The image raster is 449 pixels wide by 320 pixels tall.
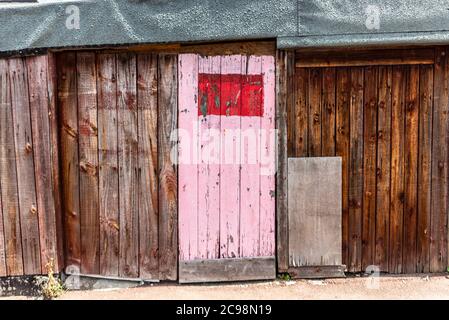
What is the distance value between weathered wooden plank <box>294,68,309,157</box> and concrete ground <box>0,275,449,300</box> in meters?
1.27

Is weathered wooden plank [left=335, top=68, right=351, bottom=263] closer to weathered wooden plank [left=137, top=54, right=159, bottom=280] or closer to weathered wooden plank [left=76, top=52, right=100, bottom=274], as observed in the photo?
weathered wooden plank [left=137, top=54, right=159, bottom=280]

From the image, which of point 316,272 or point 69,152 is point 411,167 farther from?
point 69,152

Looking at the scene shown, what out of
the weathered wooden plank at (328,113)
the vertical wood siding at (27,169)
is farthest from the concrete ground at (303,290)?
the weathered wooden plank at (328,113)

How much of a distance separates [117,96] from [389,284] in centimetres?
315

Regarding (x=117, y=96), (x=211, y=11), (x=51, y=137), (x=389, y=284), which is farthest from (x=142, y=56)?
(x=389, y=284)

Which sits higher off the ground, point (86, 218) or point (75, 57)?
point (75, 57)

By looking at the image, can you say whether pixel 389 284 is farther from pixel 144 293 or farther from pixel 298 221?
pixel 144 293

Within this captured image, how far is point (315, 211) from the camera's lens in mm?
4730

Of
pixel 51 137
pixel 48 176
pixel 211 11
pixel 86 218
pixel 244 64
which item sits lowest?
pixel 86 218

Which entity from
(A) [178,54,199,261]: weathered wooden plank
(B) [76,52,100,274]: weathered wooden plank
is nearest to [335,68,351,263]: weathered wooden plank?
(A) [178,54,199,261]: weathered wooden plank

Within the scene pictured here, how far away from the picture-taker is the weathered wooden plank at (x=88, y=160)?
4605 mm

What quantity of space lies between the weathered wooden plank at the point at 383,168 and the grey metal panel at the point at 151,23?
1.06 meters

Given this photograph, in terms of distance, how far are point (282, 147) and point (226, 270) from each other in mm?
1301

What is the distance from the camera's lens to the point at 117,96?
4617 millimetres
